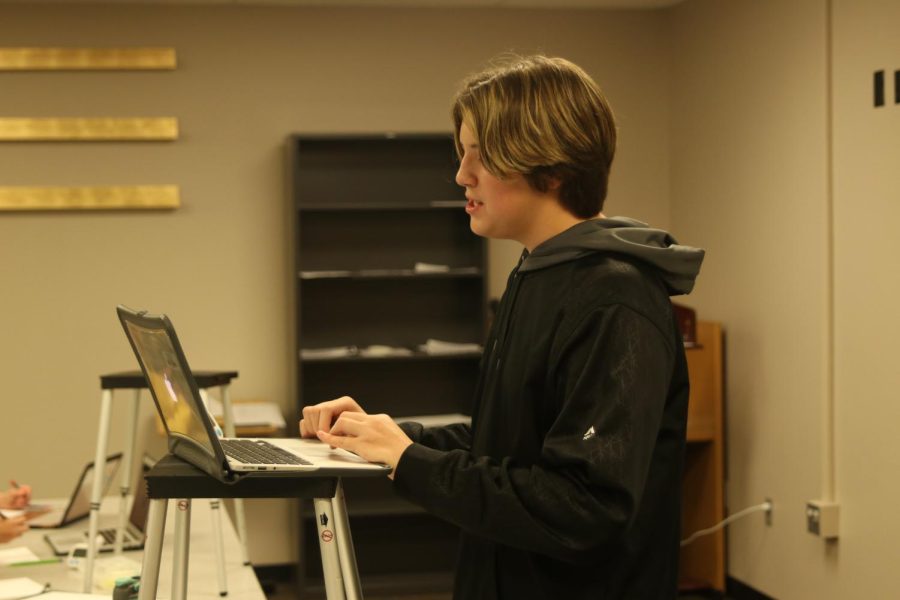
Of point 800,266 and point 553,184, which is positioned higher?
point 553,184

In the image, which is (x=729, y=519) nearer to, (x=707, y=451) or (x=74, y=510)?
(x=707, y=451)

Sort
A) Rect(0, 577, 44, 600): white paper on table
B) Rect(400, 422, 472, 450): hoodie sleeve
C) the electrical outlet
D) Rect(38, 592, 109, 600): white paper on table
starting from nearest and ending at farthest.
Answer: Rect(400, 422, 472, 450): hoodie sleeve
Rect(38, 592, 109, 600): white paper on table
Rect(0, 577, 44, 600): white paper on table
the electrical outlet

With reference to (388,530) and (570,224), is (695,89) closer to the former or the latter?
(388,530)

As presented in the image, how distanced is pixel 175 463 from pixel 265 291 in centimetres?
390

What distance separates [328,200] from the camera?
5.20 metres

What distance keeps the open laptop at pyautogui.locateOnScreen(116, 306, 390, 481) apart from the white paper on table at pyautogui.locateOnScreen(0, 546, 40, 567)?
5.30ft

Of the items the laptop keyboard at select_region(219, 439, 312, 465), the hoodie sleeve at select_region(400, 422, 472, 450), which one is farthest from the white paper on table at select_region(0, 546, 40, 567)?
the hoodie sleeve at select_region(400, 422, 472, 450)

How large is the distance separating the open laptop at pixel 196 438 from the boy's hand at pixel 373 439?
0.01 m

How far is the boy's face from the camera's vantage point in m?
1.38

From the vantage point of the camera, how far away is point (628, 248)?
4.24 feet

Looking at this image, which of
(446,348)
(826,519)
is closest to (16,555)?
(446,348)

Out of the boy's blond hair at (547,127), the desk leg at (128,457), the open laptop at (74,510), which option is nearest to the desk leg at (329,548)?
the boy's blond hair at (547,127)

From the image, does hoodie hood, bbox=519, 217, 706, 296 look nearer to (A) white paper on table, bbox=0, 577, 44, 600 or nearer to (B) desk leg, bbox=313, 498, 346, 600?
(B) desk leg, bbox=313, 498, 346, 600

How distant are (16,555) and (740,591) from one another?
308cm
